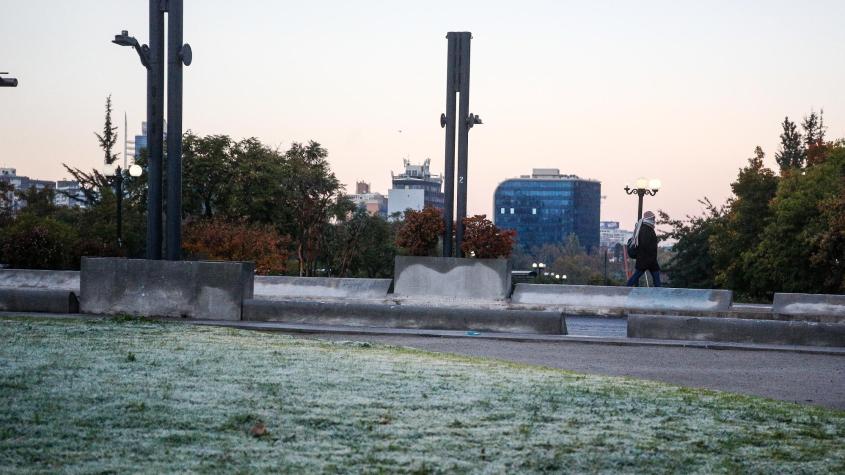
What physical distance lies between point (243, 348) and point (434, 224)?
12.6m

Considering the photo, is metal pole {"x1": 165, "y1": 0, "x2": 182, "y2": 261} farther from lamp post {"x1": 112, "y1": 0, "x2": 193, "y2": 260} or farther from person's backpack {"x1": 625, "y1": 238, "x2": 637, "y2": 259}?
person's backpack {"x1": 625, "y1": 238, "x2": 637, "y2": 259}

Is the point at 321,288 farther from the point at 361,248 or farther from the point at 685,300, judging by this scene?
the point at 361,248

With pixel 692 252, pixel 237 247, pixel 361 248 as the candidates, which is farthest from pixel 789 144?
pixel 237 247

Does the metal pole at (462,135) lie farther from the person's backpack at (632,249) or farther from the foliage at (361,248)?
the foliage at (361,248)

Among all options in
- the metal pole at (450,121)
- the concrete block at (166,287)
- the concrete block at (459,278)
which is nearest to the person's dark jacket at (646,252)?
the concrete block at (459,278)

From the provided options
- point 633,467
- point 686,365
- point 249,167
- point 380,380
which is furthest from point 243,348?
point 249,167

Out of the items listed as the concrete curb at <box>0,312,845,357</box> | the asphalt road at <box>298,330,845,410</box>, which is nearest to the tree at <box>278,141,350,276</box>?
the concrete curb at <box>0,312,845,357</box>

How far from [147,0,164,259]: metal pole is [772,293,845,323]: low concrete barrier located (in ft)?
39.2

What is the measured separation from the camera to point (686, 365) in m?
13.5

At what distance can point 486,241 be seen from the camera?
2455cm

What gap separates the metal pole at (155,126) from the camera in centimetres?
1883

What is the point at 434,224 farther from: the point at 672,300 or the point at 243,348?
the point at 243,348

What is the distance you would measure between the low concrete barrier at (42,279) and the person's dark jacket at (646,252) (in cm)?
1183

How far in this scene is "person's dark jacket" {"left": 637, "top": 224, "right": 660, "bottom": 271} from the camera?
73.8ft
